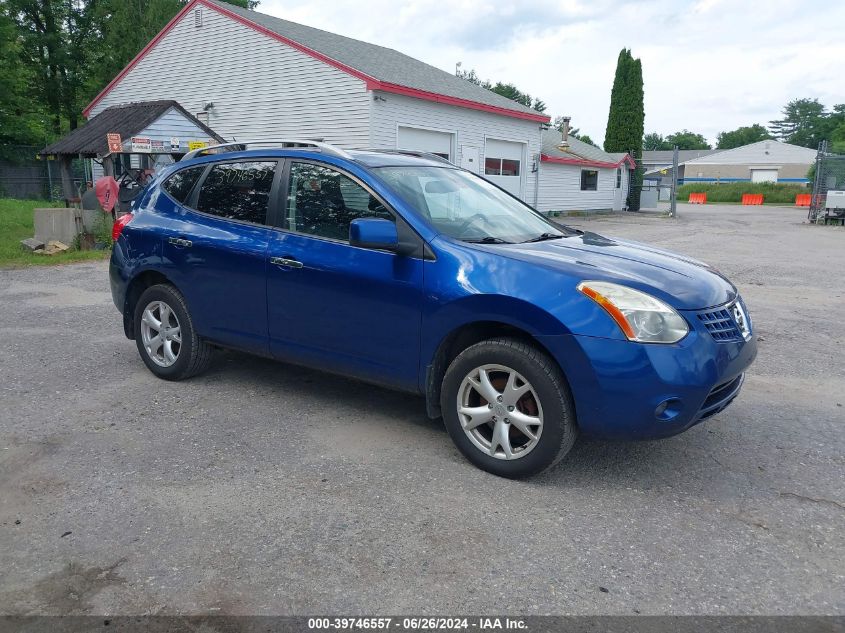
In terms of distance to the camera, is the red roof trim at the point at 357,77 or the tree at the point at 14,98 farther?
the tree at the point at 14,98

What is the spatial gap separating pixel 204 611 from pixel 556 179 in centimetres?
2955

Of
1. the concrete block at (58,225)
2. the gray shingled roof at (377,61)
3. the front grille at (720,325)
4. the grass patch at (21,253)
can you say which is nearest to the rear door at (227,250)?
the front grille at (720,325)

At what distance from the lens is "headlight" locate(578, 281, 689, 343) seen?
136 inches

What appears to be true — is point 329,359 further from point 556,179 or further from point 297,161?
point 556,179

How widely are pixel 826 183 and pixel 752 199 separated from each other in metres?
29.4

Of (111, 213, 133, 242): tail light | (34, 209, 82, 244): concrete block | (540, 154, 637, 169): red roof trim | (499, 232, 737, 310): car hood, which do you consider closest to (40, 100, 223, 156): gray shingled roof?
(34, 209, 82, 244): concrete block

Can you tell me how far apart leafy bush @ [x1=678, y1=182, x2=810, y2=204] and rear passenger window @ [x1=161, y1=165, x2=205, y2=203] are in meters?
57.5

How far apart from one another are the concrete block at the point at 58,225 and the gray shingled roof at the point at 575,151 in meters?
21.4

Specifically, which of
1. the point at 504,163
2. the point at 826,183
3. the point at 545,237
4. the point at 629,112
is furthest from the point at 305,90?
the point at 629,112

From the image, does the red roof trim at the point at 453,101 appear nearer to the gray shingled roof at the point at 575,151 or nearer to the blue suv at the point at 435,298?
the gray shingled roof at the point at 575,151

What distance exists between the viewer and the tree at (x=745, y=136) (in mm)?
124750

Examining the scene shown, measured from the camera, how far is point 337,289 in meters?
4.30

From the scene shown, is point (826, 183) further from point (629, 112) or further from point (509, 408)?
point (509, 408)

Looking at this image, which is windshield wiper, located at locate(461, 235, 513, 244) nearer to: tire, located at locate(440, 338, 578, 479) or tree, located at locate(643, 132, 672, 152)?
tire, located at locate(440, 338, 578, 479)
